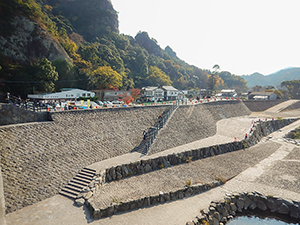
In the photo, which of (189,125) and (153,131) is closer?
(153,131)

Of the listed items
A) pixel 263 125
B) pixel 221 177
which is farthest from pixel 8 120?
pixel 263 125

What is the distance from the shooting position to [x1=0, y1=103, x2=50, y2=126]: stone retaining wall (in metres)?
16.1

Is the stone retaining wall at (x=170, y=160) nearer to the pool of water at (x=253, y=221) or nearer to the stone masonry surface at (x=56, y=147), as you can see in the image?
the stone masonry surface at (x=56, y=147)

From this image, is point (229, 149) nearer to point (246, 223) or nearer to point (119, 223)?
point (246, 223)

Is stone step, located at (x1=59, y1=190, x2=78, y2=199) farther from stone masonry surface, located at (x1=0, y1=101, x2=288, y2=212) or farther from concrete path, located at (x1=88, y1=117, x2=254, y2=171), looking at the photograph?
concrete path, located at (x1=88, y1=117, x2=254, y2=171)

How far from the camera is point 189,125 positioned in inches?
1138

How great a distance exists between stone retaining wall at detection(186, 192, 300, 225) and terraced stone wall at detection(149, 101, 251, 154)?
347 inches

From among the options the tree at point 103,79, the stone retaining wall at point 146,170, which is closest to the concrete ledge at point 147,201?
the stone retaining wall at point 146,170

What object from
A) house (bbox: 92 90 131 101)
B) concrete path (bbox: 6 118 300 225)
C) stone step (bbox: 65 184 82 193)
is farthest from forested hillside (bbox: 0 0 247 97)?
concrete path (bbox: 6 118 300 225)

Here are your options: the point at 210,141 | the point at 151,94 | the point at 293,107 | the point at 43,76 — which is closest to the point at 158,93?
the point at 151,94

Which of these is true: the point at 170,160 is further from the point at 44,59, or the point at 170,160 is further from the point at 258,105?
the point at 258,105

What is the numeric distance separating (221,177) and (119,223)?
10670mm

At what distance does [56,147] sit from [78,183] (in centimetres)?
398

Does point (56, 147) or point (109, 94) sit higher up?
point (109, 94)
